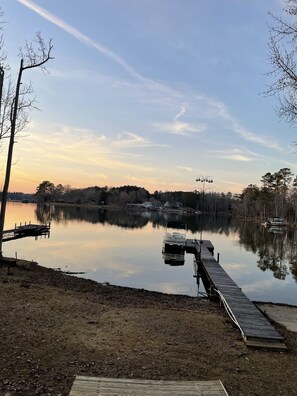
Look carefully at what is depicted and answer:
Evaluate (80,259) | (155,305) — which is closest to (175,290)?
(155,305)

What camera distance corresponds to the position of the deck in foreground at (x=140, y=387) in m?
4.79

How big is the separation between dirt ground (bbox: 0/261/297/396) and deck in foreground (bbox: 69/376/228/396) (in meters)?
0.26

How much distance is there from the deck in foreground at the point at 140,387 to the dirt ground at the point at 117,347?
0.84ft

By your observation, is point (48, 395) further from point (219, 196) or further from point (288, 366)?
point (219, 196)

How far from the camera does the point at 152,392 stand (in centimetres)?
487

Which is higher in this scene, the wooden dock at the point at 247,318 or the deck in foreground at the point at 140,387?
the deck in foreground at the point at 140,387

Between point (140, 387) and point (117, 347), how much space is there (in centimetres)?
180

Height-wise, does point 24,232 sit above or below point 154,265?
above

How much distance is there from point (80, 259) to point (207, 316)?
17.0m

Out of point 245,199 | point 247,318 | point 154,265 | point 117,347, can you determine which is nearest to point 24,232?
point 154,265

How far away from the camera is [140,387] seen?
4988 millimetres

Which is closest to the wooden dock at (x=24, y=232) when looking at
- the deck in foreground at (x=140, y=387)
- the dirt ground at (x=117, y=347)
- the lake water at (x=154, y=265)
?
the lake water at (x=154, y=265)

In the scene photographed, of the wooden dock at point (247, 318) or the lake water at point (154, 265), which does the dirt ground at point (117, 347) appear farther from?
the lake water at point (154, 265)

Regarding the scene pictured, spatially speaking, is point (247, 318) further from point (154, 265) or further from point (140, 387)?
point (154, 265)
